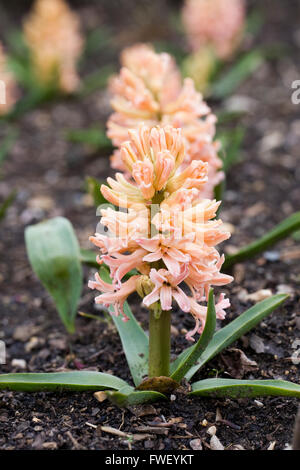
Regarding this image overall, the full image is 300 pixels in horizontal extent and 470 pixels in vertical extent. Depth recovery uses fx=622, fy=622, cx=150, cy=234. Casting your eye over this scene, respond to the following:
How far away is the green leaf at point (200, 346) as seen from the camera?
2131 millimetres

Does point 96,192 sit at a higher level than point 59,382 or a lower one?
higher

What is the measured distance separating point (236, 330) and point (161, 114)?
4.28ft

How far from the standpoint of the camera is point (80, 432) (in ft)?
7.76

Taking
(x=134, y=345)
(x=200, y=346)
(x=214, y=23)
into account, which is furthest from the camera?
(x=214, y=23)

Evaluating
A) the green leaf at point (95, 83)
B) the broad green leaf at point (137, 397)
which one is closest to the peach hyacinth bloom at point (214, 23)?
the green leaf at point (95, 83)

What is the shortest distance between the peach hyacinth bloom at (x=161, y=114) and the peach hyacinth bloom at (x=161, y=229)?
0.80 meters

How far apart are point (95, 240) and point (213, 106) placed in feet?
13.8

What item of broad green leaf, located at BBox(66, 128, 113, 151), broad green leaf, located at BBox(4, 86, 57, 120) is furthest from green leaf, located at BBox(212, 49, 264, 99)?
broad green leaf, located at BBox(4, 86, 57, 120)

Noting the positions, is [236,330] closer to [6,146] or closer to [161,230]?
[161,230]

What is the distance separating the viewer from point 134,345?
2.63m

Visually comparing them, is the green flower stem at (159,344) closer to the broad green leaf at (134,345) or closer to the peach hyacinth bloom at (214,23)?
the broad green leaf at (134,345)

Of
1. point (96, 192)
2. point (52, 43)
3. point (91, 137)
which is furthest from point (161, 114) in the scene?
point (52, 43)

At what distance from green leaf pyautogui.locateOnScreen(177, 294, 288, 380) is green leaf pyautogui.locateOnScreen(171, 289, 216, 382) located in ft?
0.30

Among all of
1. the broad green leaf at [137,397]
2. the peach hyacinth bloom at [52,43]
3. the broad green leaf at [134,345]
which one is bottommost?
the broad green leaf at [137,397]
